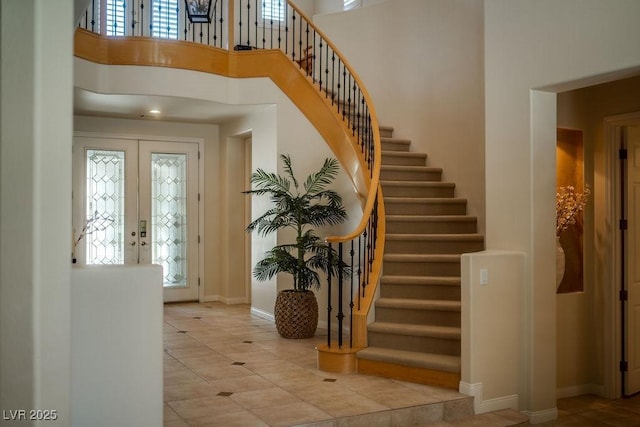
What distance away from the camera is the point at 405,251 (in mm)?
6117

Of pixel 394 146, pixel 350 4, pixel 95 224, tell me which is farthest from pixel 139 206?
pixel 350 4

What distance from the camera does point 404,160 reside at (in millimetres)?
7449

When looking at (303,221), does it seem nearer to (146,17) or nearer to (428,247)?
(428,247)

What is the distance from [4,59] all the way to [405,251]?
13.7 feet

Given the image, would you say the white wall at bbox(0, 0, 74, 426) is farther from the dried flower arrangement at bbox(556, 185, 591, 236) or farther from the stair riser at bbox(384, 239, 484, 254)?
the dried flower arrangement at bbox(556, 185, 591, 236)

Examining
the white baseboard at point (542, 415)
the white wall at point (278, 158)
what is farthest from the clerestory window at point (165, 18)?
the white baseboard at point (542, 415)

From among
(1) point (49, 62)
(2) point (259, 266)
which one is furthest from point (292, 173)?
(1) point (49, 62)

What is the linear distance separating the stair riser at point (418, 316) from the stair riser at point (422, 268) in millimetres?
475

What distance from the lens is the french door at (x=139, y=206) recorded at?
336 inches

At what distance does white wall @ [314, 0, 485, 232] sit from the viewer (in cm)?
696

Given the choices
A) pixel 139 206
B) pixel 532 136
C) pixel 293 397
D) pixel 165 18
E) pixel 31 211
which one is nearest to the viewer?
pixel 31 211

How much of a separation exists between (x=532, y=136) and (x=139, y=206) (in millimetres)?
5846

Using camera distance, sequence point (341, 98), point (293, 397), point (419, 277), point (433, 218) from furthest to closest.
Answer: point (341, 98)
point (433, 218)
point (419, 277)
point (293, 397)

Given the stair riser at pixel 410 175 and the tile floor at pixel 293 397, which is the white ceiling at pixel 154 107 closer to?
the stair riser at pixel 410 175
